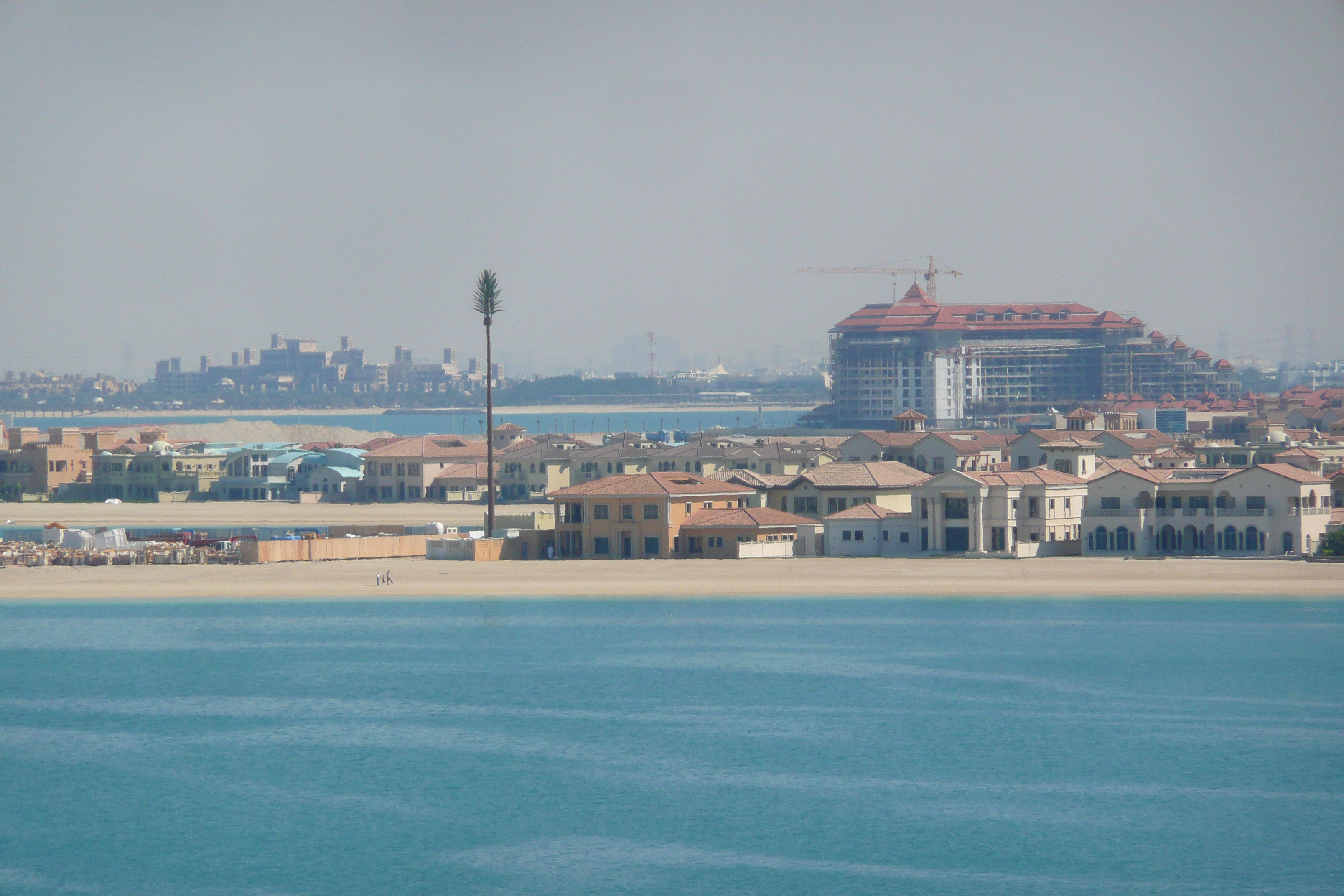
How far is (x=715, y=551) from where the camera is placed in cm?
9988

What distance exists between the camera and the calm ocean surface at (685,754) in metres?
45.3

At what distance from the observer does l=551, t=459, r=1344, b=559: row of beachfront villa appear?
95.6 metres

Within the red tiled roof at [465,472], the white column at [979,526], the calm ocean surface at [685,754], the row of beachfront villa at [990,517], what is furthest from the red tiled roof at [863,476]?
the red tiled roof at [465,472]

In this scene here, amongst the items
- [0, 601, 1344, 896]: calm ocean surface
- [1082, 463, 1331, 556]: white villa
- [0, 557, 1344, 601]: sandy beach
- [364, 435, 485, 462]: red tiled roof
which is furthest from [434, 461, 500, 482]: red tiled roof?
[0, 601, 1344, 896]: calm ocean surface

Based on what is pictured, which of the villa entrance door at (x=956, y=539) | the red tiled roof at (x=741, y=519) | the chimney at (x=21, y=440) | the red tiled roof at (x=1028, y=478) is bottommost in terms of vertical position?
the villa entrance door at (x=956, y=539)

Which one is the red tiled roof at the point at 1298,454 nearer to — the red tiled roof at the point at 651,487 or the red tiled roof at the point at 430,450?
the red tiled roof at the point at 651,487

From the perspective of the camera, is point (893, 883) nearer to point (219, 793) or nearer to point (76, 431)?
point (219, 793)

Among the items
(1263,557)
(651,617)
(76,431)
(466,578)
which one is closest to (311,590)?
(466,578)

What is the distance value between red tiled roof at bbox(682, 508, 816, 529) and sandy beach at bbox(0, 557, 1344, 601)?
239 centimetres

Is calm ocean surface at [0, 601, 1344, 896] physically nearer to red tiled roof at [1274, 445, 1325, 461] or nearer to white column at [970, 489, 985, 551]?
white column at [970, 489, 985, 551]

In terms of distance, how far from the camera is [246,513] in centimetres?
14550

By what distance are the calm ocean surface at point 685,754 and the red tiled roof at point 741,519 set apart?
1619cm

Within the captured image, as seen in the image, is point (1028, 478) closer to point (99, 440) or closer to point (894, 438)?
point (894, 438)

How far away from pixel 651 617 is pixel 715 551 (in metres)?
16.7
